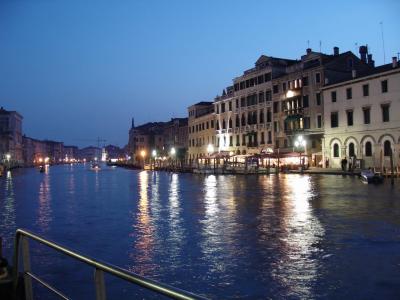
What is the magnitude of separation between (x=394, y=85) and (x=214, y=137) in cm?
4494

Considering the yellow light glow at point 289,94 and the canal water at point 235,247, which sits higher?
the yellow light glow at point 289,94

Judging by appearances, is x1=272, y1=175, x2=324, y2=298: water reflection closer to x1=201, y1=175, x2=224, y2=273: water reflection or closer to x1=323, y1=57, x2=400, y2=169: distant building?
x1=201, y1=175, x2=224, y2=273: water reflection

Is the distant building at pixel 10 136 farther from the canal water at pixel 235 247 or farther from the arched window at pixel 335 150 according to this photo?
the canal water at pixel 235 247

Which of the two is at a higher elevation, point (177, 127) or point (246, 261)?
point (177, 127)

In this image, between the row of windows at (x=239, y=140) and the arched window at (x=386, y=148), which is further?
the row of windows at (x=239, y=140)

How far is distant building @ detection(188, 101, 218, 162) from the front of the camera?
8956 centimetres

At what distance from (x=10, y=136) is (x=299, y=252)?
563 feet

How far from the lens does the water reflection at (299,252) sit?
854 centimetres

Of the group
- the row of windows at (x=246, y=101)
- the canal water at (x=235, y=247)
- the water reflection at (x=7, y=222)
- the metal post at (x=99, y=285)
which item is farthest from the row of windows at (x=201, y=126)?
the metal post at (x=99, y=285)

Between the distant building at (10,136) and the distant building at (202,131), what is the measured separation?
77.6m

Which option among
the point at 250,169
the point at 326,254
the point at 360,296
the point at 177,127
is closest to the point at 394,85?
the point at 250,169

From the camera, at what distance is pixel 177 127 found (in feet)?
376

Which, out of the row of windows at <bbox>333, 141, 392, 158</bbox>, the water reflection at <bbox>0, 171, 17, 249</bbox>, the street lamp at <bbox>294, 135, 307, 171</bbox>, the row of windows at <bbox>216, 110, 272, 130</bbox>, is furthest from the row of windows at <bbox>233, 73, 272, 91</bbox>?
the water reflection at <bbox>0, 171, 17, 249</bbox>

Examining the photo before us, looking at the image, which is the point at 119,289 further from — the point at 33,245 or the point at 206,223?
the point at 206,223
